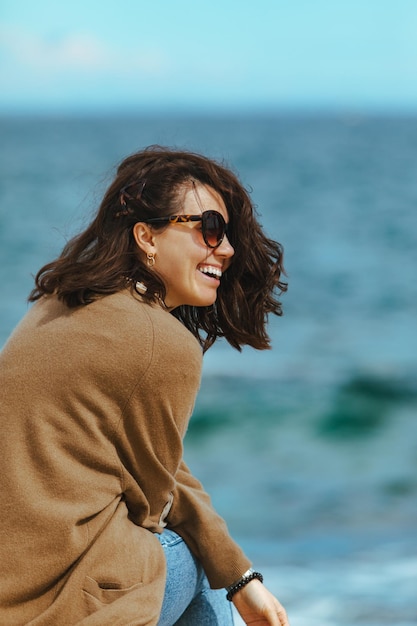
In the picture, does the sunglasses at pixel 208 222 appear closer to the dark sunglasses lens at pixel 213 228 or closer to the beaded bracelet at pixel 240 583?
the dark sunglasses lens at pixel 213 228

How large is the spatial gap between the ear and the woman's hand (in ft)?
2.29

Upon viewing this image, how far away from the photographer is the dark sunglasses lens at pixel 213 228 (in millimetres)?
2041

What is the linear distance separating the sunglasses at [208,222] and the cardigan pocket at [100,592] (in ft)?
2.16

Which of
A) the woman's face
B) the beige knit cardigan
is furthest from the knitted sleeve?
the woman's face

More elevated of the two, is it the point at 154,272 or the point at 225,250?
the point at 225,250

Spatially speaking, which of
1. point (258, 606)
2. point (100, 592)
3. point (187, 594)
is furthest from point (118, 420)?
point (258, 606)

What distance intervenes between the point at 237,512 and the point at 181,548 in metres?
Answer: 3.87

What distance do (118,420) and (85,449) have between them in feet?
0.25

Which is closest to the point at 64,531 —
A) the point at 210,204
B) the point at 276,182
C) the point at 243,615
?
the point at 243,615

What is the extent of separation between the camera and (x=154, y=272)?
2.00 m

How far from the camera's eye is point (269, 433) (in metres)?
7.88

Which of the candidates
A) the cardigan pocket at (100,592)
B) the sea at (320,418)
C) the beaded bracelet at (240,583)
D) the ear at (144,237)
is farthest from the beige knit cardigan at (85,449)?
the sea at (320,418)

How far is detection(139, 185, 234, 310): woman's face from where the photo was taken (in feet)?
6.68

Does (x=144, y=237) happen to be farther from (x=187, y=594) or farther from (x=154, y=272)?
(x=187, y=594)
